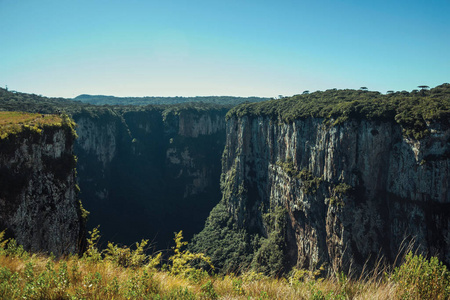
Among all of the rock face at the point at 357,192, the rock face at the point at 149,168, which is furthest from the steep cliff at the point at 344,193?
the rock face at the point at 149,168

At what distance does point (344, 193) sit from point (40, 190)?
38.9 metres

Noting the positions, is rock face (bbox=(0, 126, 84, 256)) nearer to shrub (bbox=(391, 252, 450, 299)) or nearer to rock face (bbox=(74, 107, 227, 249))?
shrub (bbox=(391, 252, 450, 299))

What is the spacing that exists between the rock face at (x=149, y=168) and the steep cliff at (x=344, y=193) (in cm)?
3130

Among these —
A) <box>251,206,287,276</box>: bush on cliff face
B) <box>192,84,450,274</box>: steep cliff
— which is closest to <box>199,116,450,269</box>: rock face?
<box>192,84,450,274</box>: steep cliff

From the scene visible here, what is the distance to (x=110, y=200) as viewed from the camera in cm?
→ 9688

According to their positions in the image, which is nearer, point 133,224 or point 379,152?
point 379,152

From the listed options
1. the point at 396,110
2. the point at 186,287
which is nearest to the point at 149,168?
the point at 396,110

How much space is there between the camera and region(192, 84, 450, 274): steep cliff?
34031 millimetres

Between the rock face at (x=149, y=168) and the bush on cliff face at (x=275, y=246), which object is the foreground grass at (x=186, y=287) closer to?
the bush on cliff face at (x=275, y=246)

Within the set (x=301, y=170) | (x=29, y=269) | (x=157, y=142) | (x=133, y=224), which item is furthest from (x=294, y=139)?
(x=157, y=142)

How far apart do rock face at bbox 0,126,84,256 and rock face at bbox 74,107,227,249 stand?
59.3 metres

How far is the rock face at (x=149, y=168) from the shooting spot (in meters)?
90.6

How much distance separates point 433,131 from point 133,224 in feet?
277

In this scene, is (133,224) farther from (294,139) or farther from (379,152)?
(379,152)
